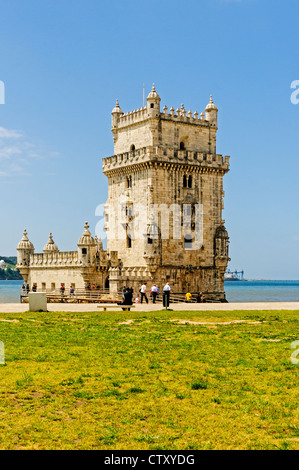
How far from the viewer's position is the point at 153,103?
57.8 metres

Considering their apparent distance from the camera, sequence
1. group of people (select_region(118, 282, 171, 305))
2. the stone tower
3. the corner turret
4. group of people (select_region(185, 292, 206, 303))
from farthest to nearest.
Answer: the corner turret → the stone tower → group of people (select_region(185, 292, 206, 303)) → group of people (select_region(118, 282, 171, 305))

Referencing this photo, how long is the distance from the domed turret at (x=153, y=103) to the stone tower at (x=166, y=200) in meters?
0.09

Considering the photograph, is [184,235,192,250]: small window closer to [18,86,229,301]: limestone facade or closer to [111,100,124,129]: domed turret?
[18,86,229,301]: limestone facade

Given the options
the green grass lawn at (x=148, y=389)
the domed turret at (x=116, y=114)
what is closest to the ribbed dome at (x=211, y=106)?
the domed turret at (x=116, y=114)

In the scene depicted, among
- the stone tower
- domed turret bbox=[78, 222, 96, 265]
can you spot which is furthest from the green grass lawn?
domed turret bbox=[78, 222, 96, 265]

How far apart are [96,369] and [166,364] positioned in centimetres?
200

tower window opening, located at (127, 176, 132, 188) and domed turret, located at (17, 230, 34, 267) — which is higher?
tower window opening, located at (127, 176, 132, 188)

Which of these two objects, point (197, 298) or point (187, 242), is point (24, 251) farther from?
point (197, 298)

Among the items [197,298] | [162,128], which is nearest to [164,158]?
[162,128]

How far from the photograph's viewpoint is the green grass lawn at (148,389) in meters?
11.1

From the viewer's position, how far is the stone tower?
2250 inches

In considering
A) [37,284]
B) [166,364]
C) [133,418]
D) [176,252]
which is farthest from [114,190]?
[133,418]

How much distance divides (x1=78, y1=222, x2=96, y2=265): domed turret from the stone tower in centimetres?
208
